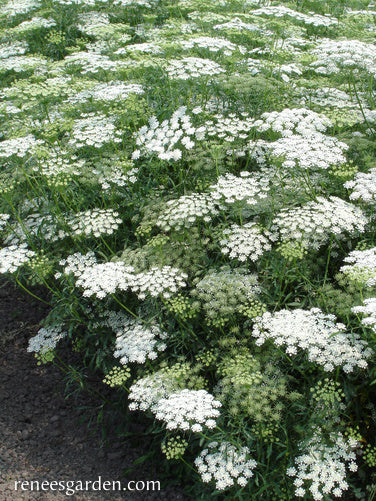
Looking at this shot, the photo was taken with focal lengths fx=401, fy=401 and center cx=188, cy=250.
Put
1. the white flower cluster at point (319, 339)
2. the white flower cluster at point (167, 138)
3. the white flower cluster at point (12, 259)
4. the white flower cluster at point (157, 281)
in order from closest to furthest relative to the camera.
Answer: the white flower cluster at point (319, 339) → the white flower cluster at point (157, 281) → the white flower cluster at point (12, 259) → the white flower cluster at point (167, 138)

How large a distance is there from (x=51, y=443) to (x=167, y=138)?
14.3ft

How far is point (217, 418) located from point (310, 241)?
249 cm

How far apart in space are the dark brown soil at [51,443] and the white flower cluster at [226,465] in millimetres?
1010

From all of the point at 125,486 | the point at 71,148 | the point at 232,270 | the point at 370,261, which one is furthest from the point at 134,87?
the point at 125,486

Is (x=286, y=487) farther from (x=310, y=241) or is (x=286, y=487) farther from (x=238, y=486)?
(x=310, y=241)

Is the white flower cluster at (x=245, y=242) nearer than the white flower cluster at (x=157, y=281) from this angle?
No

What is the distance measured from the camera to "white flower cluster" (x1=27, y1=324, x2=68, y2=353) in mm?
5777

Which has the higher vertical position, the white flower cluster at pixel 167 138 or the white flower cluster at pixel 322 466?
the white flower cluster at pixel 167 138

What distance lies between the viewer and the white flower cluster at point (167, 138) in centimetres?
547

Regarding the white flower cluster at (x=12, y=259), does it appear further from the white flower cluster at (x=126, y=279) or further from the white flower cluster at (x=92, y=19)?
the white flower cluster at (x=92, y=19)

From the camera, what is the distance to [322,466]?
379cm

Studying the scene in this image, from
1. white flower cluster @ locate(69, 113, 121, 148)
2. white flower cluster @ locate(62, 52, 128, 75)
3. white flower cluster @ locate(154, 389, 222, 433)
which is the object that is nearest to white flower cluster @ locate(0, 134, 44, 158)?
white flower cluster @ locate(69, 113, 121, 148)

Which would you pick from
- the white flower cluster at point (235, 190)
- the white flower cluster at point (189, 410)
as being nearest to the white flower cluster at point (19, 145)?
the white flower cluster at point (235, 190)

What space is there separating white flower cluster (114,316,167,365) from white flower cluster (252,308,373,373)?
1.28 meters
